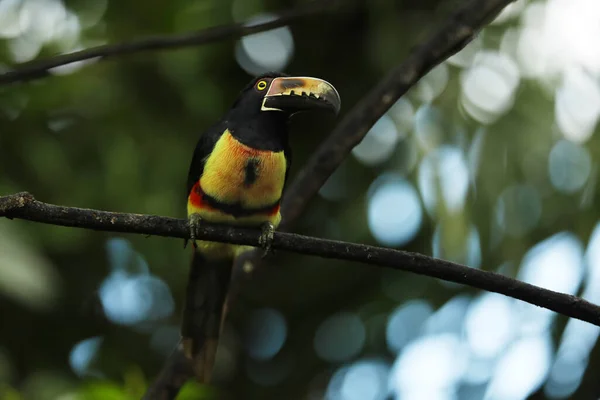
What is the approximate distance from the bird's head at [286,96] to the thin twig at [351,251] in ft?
2.70

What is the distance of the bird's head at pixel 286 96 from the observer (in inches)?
122

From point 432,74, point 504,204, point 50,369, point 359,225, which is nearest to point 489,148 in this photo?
point 504,204

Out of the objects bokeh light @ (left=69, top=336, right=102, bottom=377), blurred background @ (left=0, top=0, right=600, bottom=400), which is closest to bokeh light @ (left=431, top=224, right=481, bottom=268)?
blurred background @ (left=0, top=0, right=600, bottom=400)

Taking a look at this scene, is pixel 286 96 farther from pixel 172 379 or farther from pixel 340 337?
pixel 340 337

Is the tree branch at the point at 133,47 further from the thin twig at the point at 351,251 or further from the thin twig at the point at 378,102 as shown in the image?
the thin twig at the point at 351,251

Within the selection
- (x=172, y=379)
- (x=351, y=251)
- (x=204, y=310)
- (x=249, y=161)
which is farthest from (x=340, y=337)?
(x=351, y=251)

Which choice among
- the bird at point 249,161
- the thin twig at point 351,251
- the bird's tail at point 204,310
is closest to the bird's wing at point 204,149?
the bird at point 249,161

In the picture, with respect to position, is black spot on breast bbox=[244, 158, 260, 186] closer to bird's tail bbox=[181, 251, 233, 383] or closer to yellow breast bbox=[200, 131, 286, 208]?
yellow breast bbox=[200, 131, 286, 208]

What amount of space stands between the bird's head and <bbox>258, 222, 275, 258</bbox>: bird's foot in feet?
1.63

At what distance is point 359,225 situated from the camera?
17.0ft

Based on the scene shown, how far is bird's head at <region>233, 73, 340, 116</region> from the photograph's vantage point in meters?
3.09

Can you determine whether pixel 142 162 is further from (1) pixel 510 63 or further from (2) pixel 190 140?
(1) pixel 510 63

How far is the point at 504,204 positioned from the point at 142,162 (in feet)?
7.61

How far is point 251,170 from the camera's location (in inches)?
128
